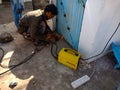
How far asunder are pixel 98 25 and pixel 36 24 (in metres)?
0.95

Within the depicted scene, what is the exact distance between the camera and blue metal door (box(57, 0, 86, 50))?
2237 mm

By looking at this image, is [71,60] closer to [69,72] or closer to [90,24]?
[69,72]

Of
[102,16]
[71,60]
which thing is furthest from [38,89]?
[102,16]

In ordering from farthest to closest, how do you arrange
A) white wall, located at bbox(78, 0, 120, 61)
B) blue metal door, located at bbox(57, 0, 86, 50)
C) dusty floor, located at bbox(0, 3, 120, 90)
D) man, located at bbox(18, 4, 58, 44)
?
man, located at bbox(18, 4, 58, 44) < blue metal door, located at bbox(57, 0, 86, 50) < dusty floor, located at bbox(0, 3, 120, 90) < white wall, located at bbox(78, 0, 120, 61)

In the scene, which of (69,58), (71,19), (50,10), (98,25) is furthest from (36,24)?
(98,25)

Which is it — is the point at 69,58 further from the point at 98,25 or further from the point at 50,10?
the point at 50,10

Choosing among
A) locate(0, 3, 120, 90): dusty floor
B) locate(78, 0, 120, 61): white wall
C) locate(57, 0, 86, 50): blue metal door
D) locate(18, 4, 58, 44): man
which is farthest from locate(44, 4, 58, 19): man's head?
locate(0, 3, 120, 90): dusty floor

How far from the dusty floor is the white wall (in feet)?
0.84

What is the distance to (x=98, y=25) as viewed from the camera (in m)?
2.07

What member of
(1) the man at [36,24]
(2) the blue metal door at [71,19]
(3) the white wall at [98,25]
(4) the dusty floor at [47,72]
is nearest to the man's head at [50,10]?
(1) the man at [36,24]

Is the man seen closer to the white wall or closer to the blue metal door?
the blue metal door

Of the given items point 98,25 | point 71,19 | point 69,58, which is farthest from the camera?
point 71,19

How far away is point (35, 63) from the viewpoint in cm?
242

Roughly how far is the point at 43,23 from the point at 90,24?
850 millimetres
